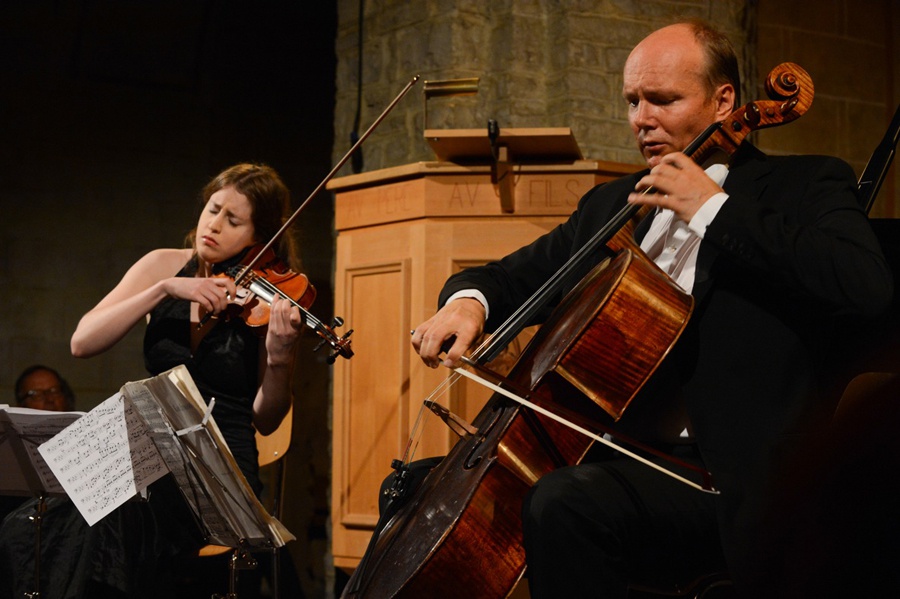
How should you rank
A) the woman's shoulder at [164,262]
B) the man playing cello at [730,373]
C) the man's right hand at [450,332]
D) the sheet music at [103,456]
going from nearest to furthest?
1. the man playing cello at [730,373]
2. the man's right hand at [450,332]
3. the sheet music at [103,456]
4. the woman's shoulder at [164,262]

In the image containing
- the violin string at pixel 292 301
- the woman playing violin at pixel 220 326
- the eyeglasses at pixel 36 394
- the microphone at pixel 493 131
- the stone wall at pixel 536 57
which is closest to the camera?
the violin string at pixel 292 301

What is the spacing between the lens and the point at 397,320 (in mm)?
3633

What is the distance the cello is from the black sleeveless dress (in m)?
1.27

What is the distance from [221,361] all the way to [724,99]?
1.65m

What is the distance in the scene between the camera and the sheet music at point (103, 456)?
2242 mm

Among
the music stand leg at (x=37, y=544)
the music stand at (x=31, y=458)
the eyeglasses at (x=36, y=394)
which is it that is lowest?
the eyeglasses at (x=36, y=394)

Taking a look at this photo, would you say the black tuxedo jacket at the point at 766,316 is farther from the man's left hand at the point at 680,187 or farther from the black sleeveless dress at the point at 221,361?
the black sleeveless dress at the point at 221,361

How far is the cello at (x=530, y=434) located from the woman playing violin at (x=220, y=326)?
4.03 feet

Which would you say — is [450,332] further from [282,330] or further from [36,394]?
[36,394]

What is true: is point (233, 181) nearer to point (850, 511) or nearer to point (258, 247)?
point (258, 247)

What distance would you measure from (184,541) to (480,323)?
1138 mm

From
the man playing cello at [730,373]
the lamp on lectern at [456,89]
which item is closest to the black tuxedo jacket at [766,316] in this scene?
the man playing cello at [730,373]

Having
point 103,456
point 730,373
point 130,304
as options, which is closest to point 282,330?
point 130,304

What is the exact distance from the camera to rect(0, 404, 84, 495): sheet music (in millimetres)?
2342
